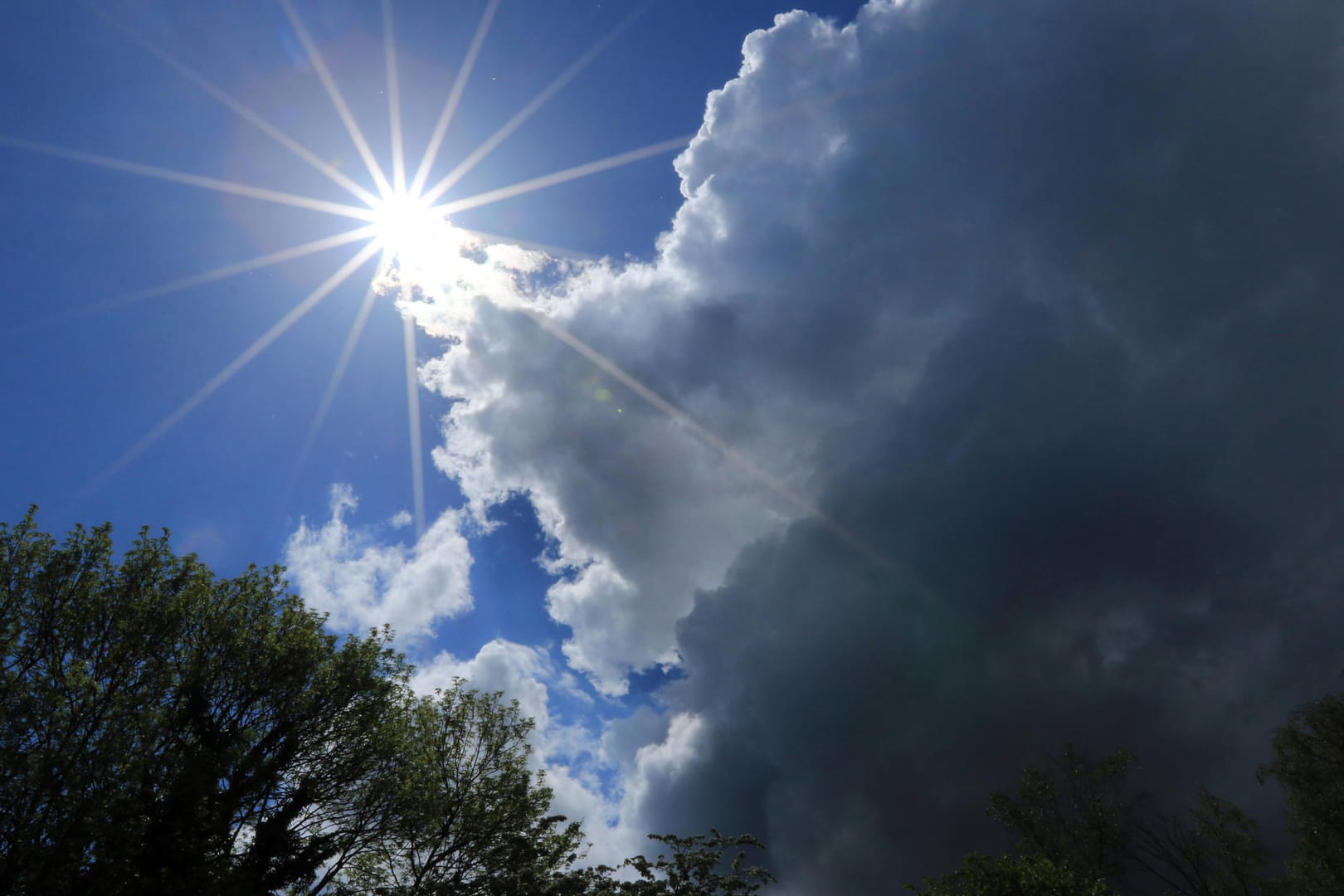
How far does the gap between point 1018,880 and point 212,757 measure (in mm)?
39204

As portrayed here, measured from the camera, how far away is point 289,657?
27156 millimetres

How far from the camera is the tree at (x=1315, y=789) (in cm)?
4725

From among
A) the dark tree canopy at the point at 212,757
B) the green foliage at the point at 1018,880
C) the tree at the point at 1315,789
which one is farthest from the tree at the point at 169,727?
the tree at the point at 1315,789

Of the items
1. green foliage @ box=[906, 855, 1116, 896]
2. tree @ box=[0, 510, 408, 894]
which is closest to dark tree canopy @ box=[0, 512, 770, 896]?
tree @ box=[0, 510, 408, 894]

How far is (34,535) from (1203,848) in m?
93.6

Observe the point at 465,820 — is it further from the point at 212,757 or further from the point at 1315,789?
the point at 1315,789

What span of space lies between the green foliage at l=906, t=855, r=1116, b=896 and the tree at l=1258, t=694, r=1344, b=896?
1187 inches

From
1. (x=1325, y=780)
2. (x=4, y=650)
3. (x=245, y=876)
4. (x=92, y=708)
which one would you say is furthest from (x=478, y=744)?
(x=1325, y=780)

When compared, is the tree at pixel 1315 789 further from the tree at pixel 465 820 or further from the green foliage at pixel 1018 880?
the tree at pixel 465 820

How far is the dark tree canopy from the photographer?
795 inches

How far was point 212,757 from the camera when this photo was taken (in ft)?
77.5

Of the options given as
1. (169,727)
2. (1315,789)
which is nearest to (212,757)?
(169,727)

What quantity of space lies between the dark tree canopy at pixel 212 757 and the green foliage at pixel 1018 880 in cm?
1954

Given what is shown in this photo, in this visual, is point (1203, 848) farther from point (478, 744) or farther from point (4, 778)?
point (4, 778)
